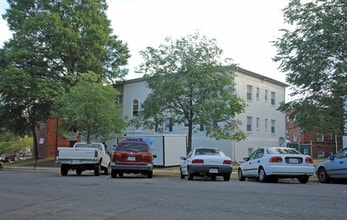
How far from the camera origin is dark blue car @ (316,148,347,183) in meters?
15.8

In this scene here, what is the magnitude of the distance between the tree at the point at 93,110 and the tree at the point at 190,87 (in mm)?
5972

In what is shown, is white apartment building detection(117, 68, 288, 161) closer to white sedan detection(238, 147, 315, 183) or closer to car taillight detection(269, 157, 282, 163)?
white sedan detection(238, 147, 315, 183)

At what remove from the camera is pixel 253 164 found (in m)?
17.3

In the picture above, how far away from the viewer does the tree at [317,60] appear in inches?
820

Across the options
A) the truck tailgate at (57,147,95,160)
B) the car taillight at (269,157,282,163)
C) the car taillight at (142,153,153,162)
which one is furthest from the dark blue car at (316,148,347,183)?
the truck tailgate at (57,147,95,160)

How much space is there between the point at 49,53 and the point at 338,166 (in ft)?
106

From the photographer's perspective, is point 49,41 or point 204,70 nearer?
point 204,70

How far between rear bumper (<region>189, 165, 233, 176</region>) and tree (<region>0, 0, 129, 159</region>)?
2364 centimetres

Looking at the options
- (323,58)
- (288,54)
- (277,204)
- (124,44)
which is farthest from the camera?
(124,44)

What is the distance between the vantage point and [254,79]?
43531 millimetres

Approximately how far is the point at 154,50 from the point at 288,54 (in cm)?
830

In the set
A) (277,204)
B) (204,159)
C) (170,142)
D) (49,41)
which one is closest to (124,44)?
(49,41)

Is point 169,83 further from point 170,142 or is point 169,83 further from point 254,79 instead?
point 254,79

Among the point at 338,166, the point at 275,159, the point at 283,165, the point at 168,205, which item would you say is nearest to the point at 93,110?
the point at 275,159
